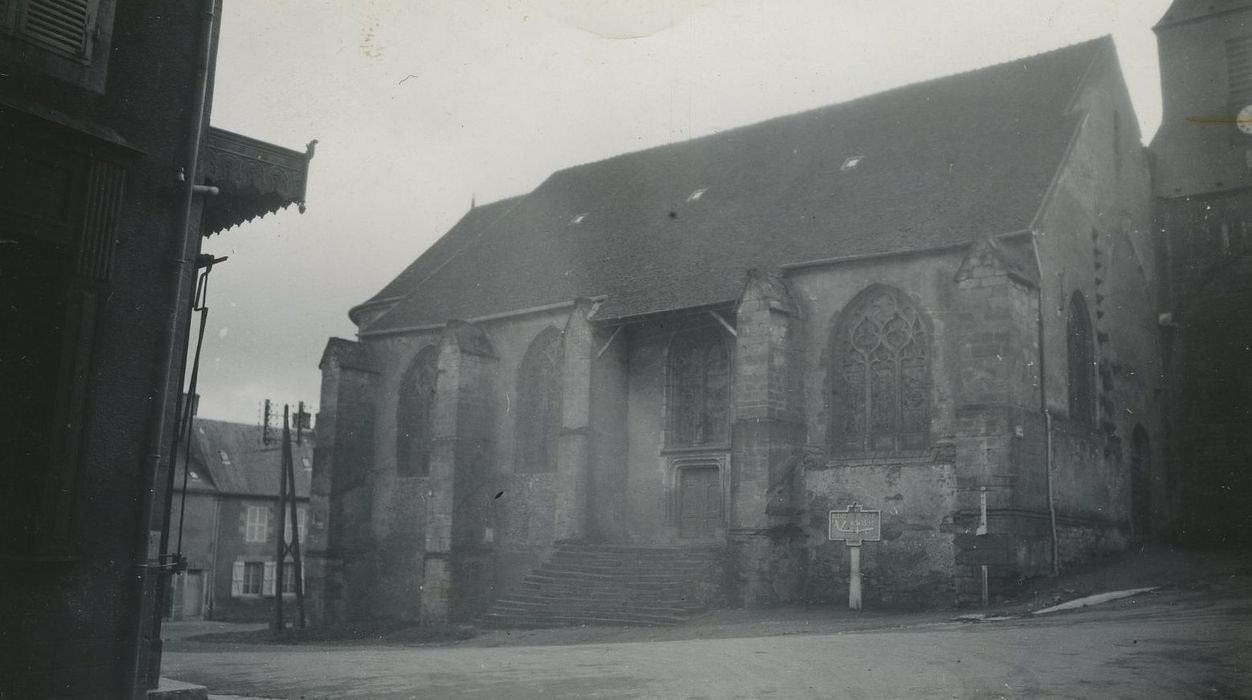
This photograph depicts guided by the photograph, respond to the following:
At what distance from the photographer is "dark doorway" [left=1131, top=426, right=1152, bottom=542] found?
23.9 meters

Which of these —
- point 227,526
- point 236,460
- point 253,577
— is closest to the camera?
point 227,526

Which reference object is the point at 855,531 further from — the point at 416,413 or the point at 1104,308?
the point at 416,413

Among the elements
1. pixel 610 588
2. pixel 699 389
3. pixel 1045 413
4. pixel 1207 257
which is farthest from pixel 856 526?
pixel 1207 257

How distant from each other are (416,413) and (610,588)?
9.80m

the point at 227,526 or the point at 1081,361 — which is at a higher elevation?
the point at 1081,361

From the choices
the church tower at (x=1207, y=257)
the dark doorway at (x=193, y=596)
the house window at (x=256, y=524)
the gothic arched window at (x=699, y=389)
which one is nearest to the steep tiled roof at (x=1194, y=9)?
the church tower at (x=1207, y=257)

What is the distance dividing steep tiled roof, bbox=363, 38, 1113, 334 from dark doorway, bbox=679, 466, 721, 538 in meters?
3.88

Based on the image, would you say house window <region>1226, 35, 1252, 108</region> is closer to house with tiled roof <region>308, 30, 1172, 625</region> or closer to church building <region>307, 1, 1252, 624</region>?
church building <region>307, 1, 1252, 624</region>

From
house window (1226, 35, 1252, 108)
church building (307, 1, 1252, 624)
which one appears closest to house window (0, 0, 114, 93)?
church building (307, 1, 1252, 624)

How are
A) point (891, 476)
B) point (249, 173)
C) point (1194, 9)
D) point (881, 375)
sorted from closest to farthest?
point (249, 173) → point (891, 476) → point (881, 375) → point (1194, 9)

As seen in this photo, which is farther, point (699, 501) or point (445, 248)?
point (445, 248)

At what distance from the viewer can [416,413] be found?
29.4m

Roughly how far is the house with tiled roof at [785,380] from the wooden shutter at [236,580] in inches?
616

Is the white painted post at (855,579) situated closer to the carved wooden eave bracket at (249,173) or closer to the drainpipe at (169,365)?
the carved wooden eave bracket at (249,173)
